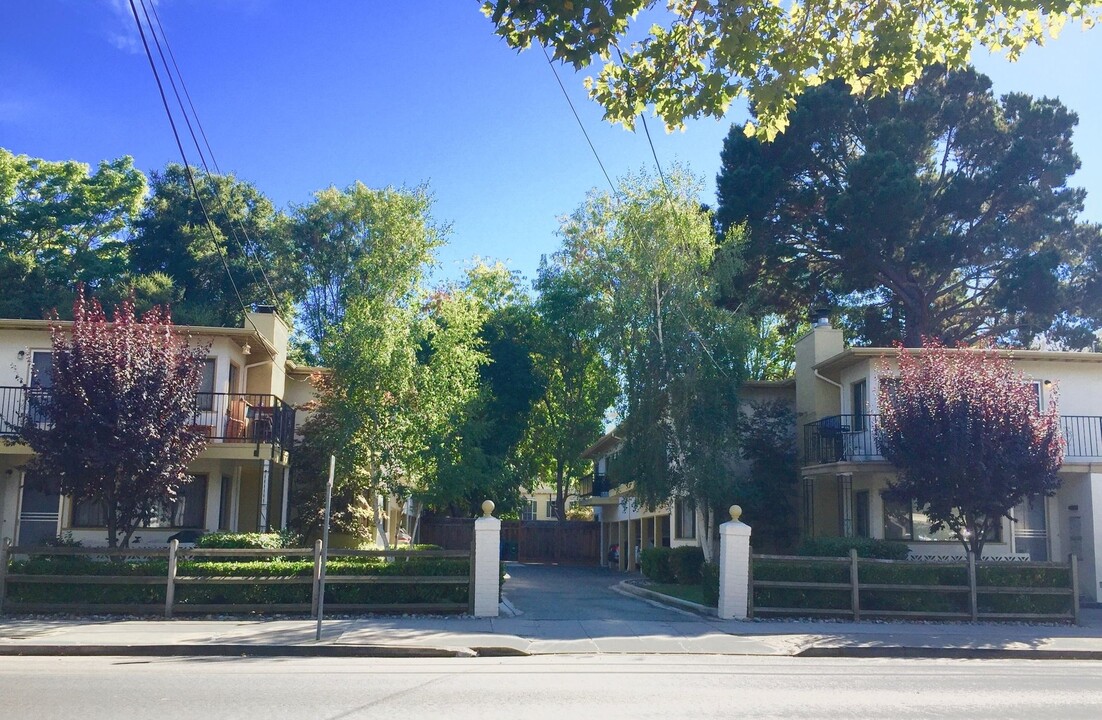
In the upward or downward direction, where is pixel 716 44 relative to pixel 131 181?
downward

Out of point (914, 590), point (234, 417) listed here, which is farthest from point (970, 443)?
point (234, 417)

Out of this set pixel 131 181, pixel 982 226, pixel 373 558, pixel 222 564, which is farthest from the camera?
pixel 131 181

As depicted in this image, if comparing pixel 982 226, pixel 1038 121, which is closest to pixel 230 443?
pixel 982 226

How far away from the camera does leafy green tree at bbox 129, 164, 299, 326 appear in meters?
42.9

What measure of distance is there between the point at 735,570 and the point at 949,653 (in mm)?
4125

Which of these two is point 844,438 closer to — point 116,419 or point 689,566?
point 689,566

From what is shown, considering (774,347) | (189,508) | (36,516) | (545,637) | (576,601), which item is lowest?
(576,601)

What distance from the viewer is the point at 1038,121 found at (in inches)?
1362

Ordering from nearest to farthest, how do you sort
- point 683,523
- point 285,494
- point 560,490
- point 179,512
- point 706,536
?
point 179,512 < point 285,494 < point 706,536 < point 683,523 < point 560,490

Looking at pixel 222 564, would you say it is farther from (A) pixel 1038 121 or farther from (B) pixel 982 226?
(A) pixel 1038 121

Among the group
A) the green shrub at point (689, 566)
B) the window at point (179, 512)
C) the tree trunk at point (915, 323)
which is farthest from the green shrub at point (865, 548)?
the tree trunk at point (915, 323)

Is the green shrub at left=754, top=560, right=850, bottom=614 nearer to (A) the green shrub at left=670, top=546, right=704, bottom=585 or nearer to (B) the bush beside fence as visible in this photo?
(B) the bush beside fence

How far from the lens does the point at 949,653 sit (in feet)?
48.6

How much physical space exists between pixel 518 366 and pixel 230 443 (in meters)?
24.0
